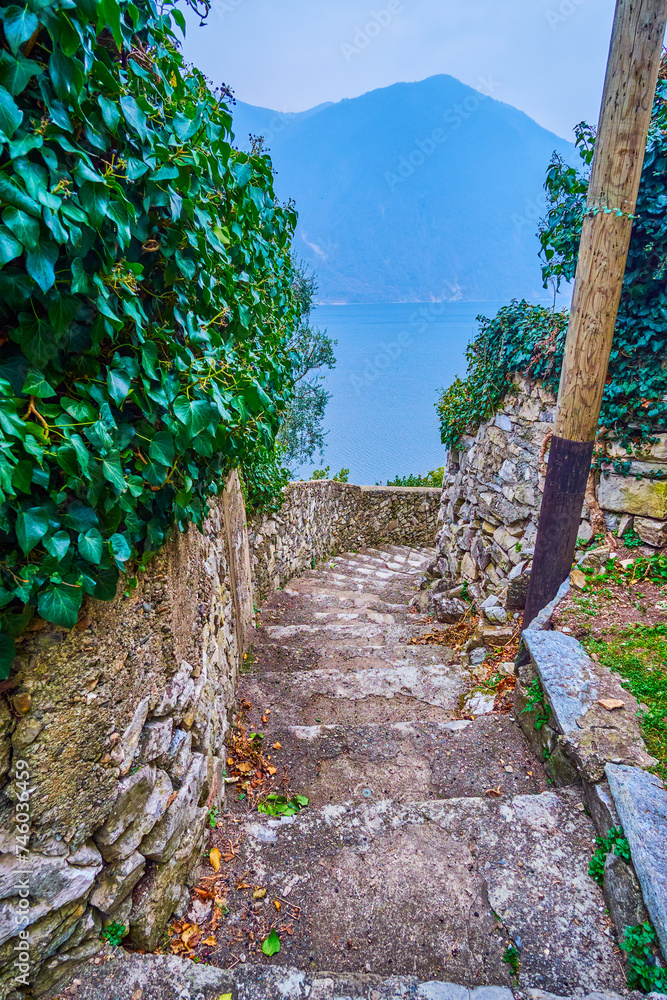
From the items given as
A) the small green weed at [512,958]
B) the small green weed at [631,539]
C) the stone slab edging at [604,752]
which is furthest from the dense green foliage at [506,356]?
the small green weed at [512,958]

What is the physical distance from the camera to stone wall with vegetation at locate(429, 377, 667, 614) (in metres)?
2.62

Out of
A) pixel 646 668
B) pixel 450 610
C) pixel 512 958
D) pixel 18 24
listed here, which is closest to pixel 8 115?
pixel 18 24

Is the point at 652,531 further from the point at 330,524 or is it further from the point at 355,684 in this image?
the point at 330,524

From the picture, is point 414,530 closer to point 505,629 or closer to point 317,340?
point 317,340

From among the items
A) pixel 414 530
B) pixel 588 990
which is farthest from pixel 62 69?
pixel 414 530

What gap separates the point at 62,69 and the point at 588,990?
235 centimetres

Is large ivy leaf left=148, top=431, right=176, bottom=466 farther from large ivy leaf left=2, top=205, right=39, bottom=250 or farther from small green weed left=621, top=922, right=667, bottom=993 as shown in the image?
small green weed left=621, top=922, right=667, bottom=993

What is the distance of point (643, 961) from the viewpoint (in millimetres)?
1224

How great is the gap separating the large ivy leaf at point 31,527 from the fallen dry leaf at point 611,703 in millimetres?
2060

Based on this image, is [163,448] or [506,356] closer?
[163,448]

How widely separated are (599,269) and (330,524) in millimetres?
6515

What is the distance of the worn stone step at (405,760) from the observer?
195cm

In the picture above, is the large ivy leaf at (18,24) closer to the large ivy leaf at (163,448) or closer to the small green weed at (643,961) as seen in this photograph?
the large ivy leaf at (163,448)
